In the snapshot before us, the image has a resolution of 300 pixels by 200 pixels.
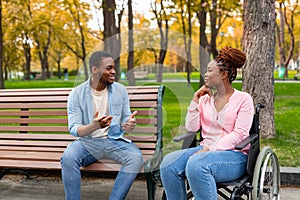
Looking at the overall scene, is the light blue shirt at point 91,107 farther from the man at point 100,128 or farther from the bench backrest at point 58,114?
the bench backrest at point 58,114

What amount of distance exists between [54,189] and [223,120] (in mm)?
2074

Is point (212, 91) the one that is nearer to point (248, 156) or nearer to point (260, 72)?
point (248, 156)

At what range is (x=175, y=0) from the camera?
57.3 feet

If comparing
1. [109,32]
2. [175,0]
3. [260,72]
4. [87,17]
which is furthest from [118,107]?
[87,17]

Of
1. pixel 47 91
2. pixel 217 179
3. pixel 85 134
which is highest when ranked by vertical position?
pixel 47 91

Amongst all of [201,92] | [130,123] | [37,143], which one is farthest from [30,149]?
[201,92]

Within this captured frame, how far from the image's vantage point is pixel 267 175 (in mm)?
3514

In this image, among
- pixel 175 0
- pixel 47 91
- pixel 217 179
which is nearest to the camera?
pixel 217 179

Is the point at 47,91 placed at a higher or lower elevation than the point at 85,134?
higher

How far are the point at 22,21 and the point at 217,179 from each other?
28.6 meters

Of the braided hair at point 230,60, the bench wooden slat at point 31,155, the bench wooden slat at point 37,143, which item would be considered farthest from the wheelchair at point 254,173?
the bench wooden slat at point 37,143

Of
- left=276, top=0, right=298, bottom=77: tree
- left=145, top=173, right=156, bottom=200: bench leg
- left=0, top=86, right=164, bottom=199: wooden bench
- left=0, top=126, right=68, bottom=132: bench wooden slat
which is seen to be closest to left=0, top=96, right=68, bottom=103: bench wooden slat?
left=0, top=86, right=164, bottom=199: wooden bench

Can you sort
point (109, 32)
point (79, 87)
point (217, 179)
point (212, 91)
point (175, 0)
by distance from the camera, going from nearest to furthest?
point (217, 179) → point (212, 91) → point (79, 87) → point (109, 32) → point (175, 0)

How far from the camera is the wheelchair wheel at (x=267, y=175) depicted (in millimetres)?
2873
